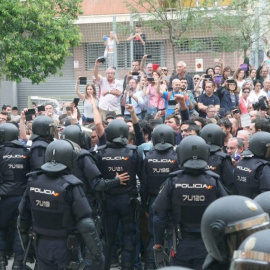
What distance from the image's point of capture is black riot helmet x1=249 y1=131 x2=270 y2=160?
25.9ft

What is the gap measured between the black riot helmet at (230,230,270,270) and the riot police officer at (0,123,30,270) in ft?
21.3

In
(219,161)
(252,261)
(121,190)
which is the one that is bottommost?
(121,190)

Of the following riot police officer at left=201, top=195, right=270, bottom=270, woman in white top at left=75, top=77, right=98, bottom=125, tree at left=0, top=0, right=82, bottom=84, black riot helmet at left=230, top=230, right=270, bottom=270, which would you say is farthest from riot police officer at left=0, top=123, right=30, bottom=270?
tree at left=0, top=0, right=82, bottom=84

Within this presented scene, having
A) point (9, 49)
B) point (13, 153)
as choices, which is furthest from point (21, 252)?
point (9, 49)

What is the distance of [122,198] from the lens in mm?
9344

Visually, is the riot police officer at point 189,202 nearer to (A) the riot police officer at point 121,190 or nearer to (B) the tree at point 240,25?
(A) the riot police officer at point 121,190

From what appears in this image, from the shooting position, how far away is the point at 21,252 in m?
9.38

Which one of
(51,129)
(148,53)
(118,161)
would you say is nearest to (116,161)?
(118,161)

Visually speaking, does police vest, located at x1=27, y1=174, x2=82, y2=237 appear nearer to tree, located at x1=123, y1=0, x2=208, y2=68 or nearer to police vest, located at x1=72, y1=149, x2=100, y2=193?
police vest, located at x1=72, y1=149, x2=100, y2=193

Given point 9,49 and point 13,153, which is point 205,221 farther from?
point 9,49

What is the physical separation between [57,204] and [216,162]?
2.21 metres

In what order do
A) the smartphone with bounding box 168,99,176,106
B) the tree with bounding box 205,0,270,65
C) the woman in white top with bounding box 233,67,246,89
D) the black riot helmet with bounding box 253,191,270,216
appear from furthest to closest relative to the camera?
the tree with bounding box 205,0,270,65, the woman in white top with bounding box 233,67,246,89, the smartphone with bounding box 168,99,176,106, the black riot helmet with bounding box 253,191,270,216

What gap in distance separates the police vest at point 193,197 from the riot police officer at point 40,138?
2.48 metres

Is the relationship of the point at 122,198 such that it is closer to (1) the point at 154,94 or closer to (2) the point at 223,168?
(2) the point at 223,168
